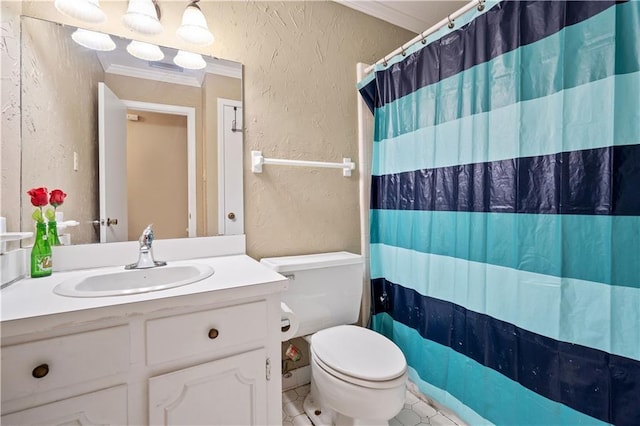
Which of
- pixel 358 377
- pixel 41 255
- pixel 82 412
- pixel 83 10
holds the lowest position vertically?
pixel 358 377

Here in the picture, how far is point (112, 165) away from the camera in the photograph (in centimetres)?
120

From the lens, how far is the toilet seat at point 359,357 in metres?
1.05

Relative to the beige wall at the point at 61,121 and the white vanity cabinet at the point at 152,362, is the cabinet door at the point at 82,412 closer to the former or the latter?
the white vanity cabinet at the point at 152,362

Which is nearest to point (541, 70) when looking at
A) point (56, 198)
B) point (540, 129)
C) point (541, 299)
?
point (540, 129)

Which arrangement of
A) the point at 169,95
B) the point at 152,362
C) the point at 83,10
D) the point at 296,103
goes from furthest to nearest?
the point at 296,103 → the point at 169,95 → the point at 83,10 → the point at 152,362

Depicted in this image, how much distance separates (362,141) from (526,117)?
2.96 ft

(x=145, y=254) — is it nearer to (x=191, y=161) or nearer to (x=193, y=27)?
(x=191, y=161)

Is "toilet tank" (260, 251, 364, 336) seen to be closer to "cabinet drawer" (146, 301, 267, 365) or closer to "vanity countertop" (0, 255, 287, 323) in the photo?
"vanity countertop" (0, 255, 287, 323)

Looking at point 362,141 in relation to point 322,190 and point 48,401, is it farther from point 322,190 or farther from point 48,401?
point 48,401

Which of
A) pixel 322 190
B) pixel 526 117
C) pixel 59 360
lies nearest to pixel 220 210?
pixel 322 190

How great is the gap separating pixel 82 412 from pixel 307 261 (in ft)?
2.98

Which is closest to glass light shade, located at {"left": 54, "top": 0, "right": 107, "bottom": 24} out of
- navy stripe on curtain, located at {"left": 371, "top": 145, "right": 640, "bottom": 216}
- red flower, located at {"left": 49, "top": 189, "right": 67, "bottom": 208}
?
red flower, located at {"left": 49, "top": 189, "right": 67, "bottom": 208}

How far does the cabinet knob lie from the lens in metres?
0.67

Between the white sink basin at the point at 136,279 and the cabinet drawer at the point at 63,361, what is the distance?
165 millimetres
